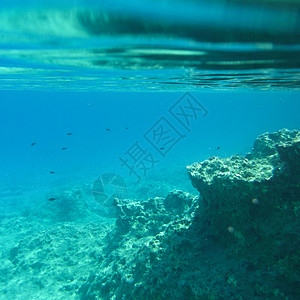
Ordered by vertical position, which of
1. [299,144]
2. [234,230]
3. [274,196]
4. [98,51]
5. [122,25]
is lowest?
[234,230]

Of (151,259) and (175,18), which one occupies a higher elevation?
(175,18)

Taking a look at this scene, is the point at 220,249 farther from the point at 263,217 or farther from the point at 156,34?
the point at 156,34

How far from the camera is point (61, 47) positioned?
756 centimetres

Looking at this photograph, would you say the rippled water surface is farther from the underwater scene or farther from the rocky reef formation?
the rocky reef formation

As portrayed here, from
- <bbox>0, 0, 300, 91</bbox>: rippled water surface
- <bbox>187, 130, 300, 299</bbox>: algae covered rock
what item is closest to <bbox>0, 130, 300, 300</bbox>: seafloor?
<bbox>187, 130, 300, 299</bbox>: algae covered rock

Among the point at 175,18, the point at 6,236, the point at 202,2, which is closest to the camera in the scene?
the point at 202,2

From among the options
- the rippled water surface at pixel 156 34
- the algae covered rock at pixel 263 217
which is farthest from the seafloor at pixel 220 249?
the rippled water surface at pixel 156 34

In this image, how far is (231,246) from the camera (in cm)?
598

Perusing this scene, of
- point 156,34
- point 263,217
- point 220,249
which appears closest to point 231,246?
point 220,249

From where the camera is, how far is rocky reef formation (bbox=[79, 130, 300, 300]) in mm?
5055

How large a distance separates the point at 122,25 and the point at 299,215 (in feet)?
21.6

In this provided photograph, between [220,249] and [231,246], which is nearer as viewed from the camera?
[231,246]

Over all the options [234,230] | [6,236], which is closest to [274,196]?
Answer: [234,230]

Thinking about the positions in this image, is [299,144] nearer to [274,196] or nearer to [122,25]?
[274,196]
